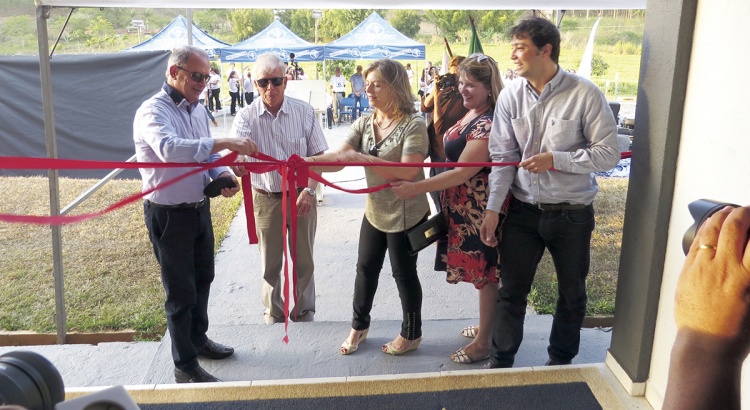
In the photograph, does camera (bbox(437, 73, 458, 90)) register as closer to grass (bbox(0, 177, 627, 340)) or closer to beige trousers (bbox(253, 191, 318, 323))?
beige trousers (bbox(253, 191, 318, 323))

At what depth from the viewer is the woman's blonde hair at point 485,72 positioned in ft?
9.66

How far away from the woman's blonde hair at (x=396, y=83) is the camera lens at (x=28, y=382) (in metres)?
2.24

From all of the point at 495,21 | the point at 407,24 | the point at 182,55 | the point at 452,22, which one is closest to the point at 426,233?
the point at 182,55

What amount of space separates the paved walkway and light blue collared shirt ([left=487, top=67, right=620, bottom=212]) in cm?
110

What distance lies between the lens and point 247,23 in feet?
142

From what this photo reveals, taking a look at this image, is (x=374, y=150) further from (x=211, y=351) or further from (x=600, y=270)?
(x=600, y=270)

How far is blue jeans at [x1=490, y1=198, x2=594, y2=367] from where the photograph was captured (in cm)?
275

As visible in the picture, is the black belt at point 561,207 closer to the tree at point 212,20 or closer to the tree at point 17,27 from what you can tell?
the tree at point 17,27

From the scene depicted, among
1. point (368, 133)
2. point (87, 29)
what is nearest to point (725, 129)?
point (368, 133)

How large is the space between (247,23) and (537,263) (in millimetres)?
43813

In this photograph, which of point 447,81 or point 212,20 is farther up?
point 212,20

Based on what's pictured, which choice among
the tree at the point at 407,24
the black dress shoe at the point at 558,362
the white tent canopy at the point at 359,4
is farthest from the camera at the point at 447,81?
the tree at the point at 407,24

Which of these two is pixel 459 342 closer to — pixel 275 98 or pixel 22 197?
pixel 275 98

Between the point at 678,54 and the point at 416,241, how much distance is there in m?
1.45
